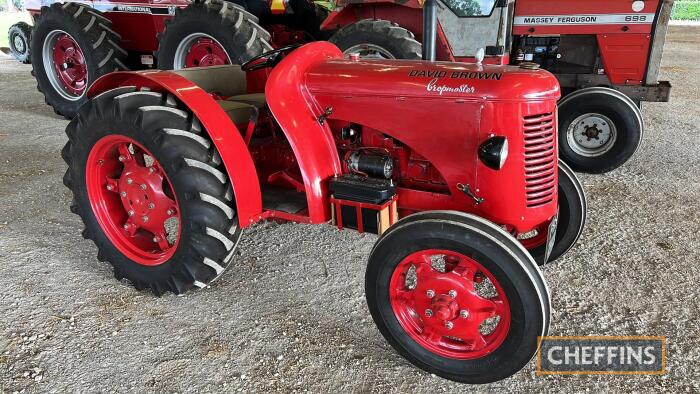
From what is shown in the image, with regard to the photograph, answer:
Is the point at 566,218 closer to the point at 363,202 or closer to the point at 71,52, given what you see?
the point at 363,202

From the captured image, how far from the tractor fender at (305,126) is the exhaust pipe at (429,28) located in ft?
1.78

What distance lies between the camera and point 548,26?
4.93 m

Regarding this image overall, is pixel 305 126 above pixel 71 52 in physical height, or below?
below

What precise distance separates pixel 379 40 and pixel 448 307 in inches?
123

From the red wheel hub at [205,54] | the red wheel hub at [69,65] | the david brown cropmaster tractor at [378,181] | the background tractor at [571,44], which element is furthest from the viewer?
the red wheel hub at [69,65]

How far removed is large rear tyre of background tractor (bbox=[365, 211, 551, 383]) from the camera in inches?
71.0

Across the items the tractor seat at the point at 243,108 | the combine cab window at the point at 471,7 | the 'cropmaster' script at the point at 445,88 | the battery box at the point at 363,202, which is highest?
the combine cab window at the point at 471,7

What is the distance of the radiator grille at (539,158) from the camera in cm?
201

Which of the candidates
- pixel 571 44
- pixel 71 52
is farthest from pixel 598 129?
pixel 71 52

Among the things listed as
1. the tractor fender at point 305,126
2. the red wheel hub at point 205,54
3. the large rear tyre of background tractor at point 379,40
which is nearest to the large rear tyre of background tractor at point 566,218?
the tractor fender at point 305,126

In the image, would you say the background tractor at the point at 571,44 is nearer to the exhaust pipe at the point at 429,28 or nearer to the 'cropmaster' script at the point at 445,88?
the exhaust pipe at the point at 429,28

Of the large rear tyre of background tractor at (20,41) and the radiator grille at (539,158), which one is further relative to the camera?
the large rear tyre of background tractor at (20,41)

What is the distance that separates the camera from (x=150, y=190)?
2605 millimetres

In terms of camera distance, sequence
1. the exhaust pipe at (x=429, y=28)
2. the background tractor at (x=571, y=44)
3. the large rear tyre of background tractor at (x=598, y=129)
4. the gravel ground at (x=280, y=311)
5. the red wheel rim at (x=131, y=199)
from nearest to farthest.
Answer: the gravel ground at (x=280, y=311) → the exhaust pipe at (x=429, y=28) → the red wheel rim at (x=131, y=199) → the large rear tyre of background tractor at (x=598, y=129) → the background tractor at (x=571, y=44)
